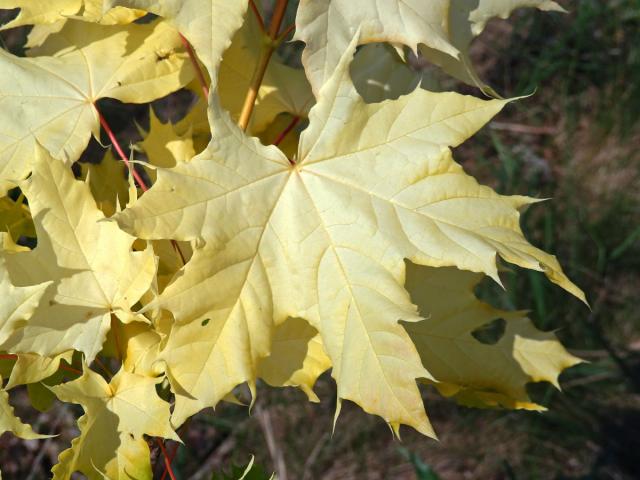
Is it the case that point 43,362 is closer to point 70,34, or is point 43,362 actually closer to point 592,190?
point 70,34

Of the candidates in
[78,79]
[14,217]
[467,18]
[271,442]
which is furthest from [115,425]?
[271,442]

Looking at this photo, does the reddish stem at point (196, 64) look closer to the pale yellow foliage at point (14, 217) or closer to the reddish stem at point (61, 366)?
the pale yellow foliage at point (14, 217)

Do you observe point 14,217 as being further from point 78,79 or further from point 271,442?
point 271,442

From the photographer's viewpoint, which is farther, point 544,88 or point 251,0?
point 544,88

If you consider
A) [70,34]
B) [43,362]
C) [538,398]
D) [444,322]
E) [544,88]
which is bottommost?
[538,398]

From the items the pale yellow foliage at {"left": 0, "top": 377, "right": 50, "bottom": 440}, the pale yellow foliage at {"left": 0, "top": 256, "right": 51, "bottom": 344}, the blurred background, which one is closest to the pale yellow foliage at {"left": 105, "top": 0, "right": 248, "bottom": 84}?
the pale yellow foliage at {"left": 0, "top": 256, "right": 51, "bottom": 344}

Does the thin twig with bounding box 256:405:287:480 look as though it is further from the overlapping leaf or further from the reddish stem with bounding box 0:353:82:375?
the overlapping leaf

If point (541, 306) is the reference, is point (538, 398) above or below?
below

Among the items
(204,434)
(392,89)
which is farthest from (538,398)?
(392,89)
